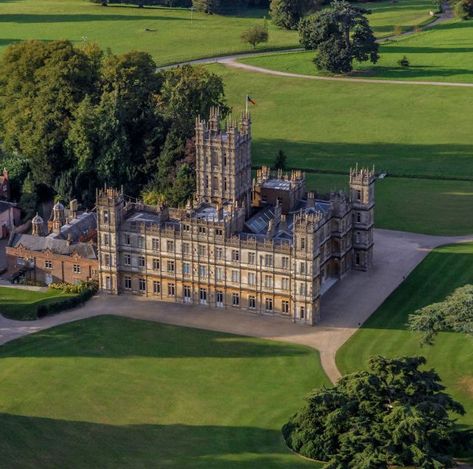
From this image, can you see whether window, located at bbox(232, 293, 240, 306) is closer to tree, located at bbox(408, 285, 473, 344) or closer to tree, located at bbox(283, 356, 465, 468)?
tree, located at bbox(408, 285, 473, 344)

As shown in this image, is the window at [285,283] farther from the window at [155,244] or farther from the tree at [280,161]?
the tree at [280,161]

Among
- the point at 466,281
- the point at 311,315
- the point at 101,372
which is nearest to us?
the point at 101,372

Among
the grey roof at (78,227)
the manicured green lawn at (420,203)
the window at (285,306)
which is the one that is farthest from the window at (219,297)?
the manicured green lawn at (420,203)

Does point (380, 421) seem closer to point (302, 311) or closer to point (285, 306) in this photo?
point (302, 311)

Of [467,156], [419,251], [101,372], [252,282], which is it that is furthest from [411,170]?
[101,372]

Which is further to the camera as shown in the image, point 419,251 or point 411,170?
point 411,170

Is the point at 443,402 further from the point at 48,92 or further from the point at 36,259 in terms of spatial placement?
the point at 48,92
